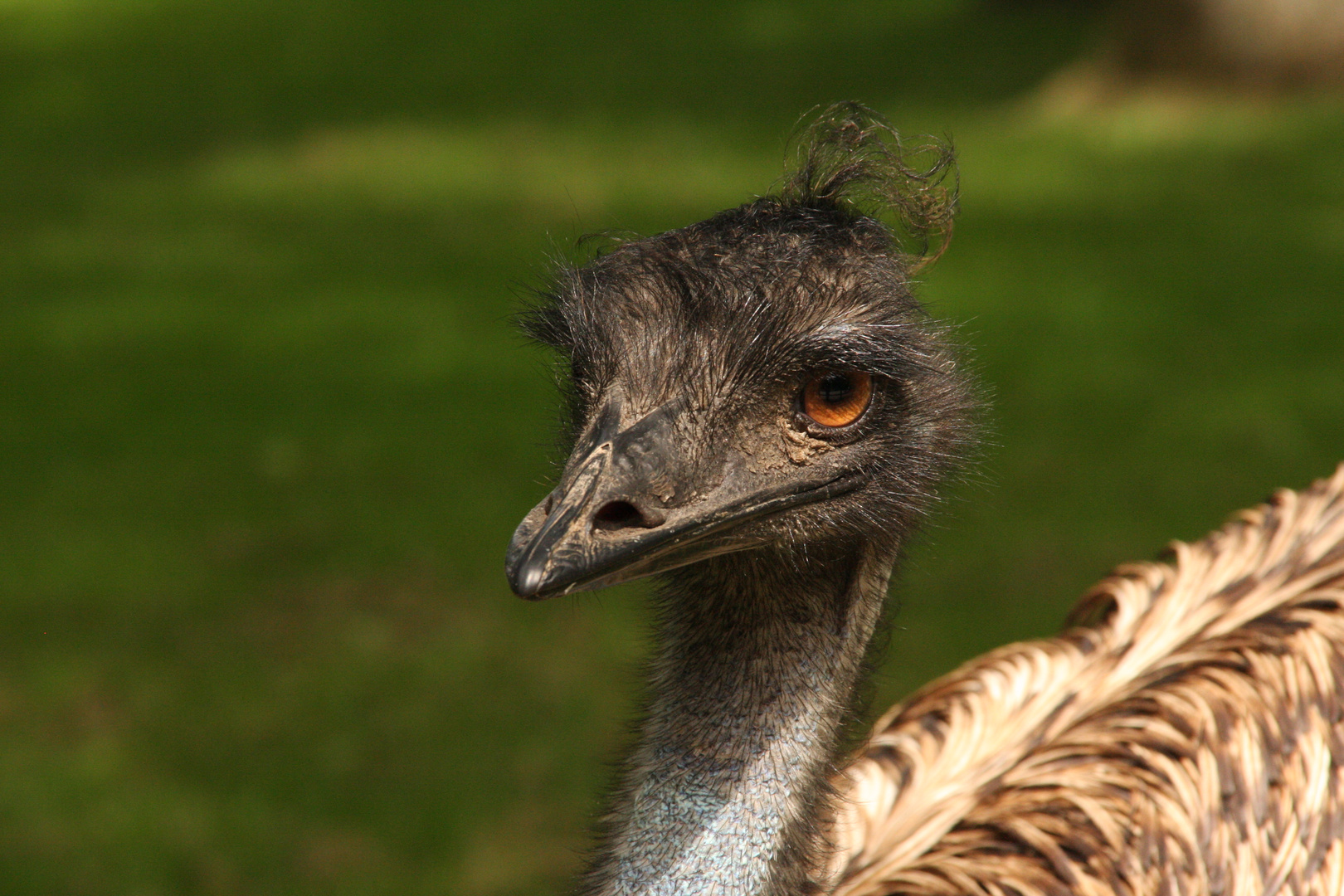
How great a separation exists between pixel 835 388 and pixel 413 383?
15.2 feet

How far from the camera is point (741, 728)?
212 centimetres

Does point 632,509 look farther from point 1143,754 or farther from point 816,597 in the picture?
point 1143,754

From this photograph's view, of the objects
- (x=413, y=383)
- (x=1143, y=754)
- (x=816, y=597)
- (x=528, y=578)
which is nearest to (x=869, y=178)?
(x=816, y=597)

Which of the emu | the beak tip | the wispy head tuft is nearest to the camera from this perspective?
the beak tip

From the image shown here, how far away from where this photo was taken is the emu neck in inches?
81.4

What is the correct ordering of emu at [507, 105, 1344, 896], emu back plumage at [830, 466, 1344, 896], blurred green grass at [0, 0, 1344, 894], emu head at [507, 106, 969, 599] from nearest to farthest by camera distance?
1. emu head at [507, 106, 969, 599]
2. emu at [507, 105, 1344, 896]
3. emu back plumage at [830, 466, 1344, 896]
4. blurred green grass at [0, 0, 1344, 894]

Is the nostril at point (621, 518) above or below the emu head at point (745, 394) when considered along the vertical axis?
below

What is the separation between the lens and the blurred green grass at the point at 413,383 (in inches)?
169

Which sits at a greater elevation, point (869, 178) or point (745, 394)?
point (869, 178)

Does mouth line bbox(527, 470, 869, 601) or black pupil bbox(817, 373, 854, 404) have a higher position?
black pupil bbox(817, 373, 854, 404)

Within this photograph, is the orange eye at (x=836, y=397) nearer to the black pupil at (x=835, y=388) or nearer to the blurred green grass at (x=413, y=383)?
the black pupil at (x=835, y=388)

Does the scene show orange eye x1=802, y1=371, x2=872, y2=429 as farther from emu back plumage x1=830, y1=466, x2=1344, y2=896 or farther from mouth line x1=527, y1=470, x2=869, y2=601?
emu back plumage x1=830, y1=466, x2=1344, y2=896

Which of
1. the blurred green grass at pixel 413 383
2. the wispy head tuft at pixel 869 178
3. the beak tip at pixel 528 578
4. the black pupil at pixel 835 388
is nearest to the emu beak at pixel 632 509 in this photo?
the beak tip at pixel 528 578

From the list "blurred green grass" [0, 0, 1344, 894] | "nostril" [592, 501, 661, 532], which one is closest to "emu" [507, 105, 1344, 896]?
"nostril" [592, 501, 661, 532]
